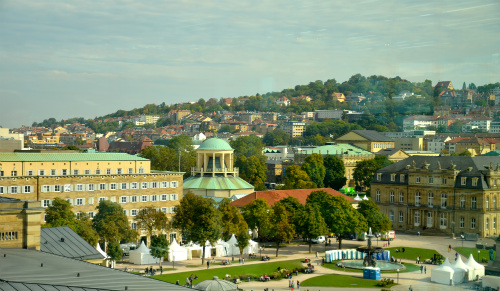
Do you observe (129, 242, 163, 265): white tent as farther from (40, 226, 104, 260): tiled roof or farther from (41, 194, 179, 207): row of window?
(40, 226, 104, 260): tiled roof

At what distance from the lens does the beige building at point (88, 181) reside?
43.8 m

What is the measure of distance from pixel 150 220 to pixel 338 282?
13989 mm

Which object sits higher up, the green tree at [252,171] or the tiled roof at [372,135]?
the tiled roof at [372,135]

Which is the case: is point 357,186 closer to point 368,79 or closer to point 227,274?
point 368,79

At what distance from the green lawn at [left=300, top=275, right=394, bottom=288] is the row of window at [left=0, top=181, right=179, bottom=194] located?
56.5 ft

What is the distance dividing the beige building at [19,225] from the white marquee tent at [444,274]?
20.1m

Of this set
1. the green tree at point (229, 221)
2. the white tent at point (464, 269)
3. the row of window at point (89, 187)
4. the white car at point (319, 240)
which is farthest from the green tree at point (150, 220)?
the white tent at point (464, 269)

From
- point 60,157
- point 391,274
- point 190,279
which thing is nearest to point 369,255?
point 391,274

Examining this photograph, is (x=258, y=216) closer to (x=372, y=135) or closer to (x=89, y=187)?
(x=89, y=187)

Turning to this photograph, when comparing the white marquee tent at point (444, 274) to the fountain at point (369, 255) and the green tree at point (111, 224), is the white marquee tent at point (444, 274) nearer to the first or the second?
the fountain at point (369, 255)

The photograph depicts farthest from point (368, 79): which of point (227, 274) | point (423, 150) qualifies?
point (423, 150)

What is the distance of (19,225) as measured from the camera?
22.2 metres

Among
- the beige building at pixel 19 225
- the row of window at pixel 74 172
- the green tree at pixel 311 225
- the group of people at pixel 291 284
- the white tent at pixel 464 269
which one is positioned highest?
the row of window at pixel 74 172

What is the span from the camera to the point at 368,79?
47.0 m
